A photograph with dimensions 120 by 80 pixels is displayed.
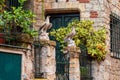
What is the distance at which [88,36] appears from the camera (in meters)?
14.4

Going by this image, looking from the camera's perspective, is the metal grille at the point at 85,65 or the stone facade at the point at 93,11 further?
the stone facade at the point at 93,11

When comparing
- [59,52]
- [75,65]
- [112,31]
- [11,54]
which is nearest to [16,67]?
[11,54]

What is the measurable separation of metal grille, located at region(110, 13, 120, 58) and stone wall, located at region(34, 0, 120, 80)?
1.70 feet

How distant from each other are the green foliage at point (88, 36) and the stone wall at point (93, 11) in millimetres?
489

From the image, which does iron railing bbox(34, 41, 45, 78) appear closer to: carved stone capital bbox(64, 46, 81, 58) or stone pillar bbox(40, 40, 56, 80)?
stone pillar bbox(40, 40, 56, 80)

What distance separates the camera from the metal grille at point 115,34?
644 inches

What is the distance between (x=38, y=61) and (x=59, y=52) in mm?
3530

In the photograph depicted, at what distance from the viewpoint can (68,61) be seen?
1253 centimetres

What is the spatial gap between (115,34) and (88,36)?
281cm

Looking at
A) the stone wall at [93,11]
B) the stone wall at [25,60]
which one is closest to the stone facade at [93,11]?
the stone wall at [93,11]

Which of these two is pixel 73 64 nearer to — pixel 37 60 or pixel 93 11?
pixel 37 60

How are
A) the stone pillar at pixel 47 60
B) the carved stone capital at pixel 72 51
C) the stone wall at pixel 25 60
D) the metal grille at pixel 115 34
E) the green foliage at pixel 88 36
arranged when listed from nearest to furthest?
1. the stone wall at pixel 25 60
2. the stone pillar at pixel 47 60
3. the carved stone capital at pixel 72 51
4. the green foliage at pixel 88 36
5. the metal grille at pixel 115 34

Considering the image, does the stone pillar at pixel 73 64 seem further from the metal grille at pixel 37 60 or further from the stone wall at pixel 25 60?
the stone wall at pixel 25 60

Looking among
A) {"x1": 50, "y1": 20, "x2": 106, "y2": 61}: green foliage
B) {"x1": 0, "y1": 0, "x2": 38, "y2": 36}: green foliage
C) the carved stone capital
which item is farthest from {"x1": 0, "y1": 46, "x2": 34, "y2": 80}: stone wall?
{"x1": 50, "y1": 20, "x2": 106, "y2": 61}: green foliage
